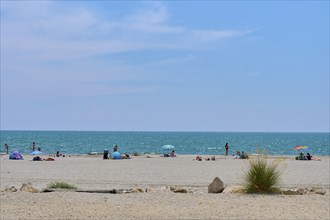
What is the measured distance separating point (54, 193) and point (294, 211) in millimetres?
5724

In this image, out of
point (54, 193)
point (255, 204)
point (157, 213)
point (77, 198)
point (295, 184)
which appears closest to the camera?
point (157, 213)

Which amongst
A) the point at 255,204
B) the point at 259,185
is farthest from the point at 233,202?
the point at 259,185

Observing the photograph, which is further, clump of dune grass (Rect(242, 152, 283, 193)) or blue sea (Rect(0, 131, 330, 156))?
blue sea (Rect(0, 131, 330, 156))

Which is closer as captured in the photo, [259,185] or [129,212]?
[129,212]

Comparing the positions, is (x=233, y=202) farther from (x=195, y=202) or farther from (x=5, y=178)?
→ (x=5, y=178)

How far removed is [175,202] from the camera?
11.2 m

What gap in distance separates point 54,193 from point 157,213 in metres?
3.80

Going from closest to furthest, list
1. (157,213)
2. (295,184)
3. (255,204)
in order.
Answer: (157,213) < (255,204) < (295,184)

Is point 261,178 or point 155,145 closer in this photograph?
point 261,178

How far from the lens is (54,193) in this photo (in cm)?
1249

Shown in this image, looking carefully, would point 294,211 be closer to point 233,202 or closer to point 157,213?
point 233,202

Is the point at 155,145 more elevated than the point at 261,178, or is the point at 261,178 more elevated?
the point at 155,145

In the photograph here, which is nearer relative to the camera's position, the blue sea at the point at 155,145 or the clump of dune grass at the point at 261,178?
the clump of dune grass at the point at 261,178

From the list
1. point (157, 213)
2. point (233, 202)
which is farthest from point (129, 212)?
point (233, 202)
